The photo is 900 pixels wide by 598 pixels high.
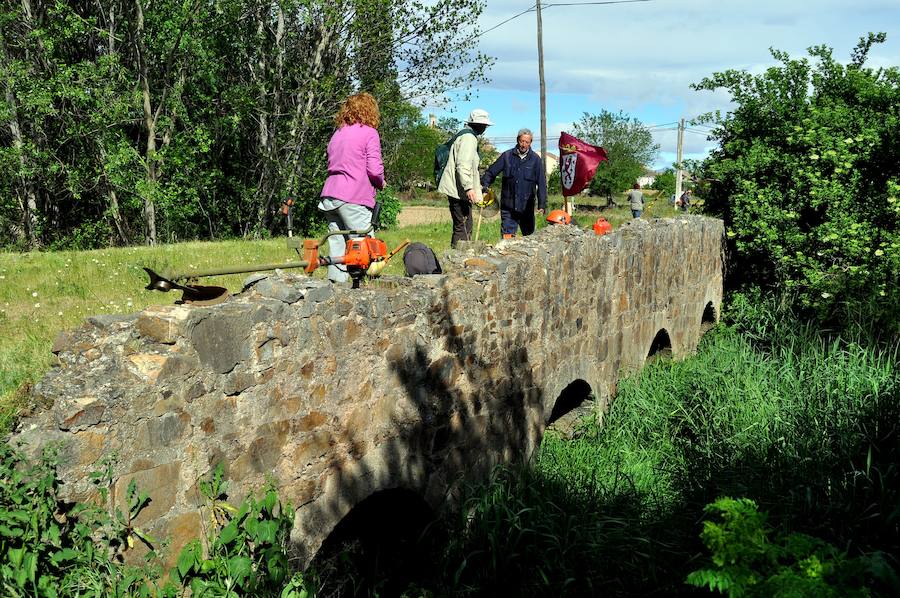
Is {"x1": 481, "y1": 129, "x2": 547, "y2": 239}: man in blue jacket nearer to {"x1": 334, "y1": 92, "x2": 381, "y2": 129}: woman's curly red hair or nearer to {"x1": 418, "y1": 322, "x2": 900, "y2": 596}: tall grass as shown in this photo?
{"x1": 418, "y1": 322, "x2": 900, "y2": 596}: tall grass

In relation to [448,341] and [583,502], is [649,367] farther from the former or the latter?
[448,341]

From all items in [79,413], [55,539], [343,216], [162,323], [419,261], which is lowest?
[55,539]

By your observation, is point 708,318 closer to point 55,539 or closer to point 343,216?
point 343,216

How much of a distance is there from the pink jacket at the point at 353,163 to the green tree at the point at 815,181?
662 cm

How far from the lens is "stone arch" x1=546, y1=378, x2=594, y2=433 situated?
26.8 feet

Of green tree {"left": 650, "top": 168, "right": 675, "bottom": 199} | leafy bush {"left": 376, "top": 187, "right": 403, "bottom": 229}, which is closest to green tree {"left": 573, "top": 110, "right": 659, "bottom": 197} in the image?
green tree {"left": 650, "top": 168, "right": 675, "bottom": 199}

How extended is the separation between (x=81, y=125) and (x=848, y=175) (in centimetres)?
1384

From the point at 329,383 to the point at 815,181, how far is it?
30.2 ft

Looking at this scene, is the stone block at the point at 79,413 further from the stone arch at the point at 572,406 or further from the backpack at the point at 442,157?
the backpack at the point at 442,157

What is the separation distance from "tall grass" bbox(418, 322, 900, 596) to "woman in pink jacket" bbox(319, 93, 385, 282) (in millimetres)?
2325

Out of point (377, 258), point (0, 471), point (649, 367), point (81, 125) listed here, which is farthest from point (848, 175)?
point (81, 125)

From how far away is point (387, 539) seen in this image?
5582 millimetres

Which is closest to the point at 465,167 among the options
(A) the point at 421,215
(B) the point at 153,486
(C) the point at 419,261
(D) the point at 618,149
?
(C) the point at 419,261

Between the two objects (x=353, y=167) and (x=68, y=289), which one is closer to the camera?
(x=353, y=167)
